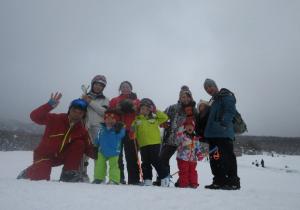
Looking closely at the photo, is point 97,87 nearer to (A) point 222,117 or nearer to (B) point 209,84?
(B) point 209,84

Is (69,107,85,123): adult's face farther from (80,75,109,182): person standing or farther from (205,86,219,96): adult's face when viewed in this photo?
(205,86,219,96): adult's face

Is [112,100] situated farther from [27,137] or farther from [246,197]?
[27,137]

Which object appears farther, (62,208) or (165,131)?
(165,131)

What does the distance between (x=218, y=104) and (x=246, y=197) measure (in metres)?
2.39

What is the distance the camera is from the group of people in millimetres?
5145

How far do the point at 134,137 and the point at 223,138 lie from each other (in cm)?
160

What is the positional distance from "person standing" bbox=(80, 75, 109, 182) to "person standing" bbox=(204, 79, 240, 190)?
6.58ft

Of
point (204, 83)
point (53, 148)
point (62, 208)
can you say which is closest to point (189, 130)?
point (204, 83)

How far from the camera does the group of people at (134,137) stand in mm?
5145

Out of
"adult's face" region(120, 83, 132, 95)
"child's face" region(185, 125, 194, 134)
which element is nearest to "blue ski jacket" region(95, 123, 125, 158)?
"adult's face" region(120, 83, 132, 95)

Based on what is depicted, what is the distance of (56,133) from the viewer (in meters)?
5.23

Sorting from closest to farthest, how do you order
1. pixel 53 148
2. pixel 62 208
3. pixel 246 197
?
pixel 62 208
pixel 246 197
pixel 53 148

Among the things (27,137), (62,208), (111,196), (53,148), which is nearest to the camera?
(62,208)

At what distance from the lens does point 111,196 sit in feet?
11.1
